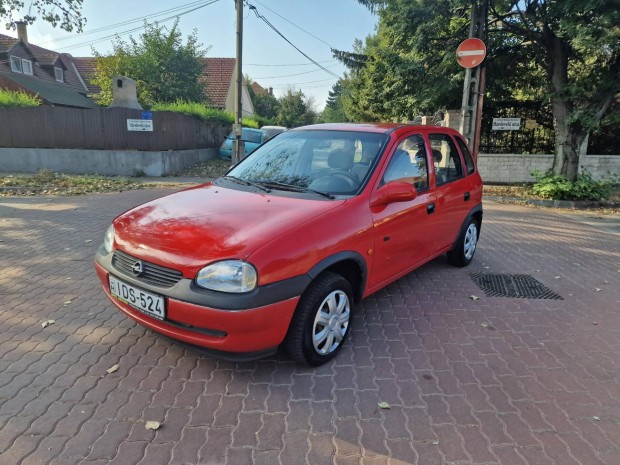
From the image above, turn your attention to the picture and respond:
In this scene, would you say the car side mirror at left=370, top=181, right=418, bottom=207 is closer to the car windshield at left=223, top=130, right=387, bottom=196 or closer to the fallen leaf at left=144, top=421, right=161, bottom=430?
the car windshield at left=223, top=130, right=387, bottom=196

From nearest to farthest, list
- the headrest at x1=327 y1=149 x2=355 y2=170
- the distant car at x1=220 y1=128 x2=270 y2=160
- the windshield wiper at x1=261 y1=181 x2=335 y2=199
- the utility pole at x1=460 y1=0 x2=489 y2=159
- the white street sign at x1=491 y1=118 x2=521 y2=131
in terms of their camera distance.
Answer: the windshield wiper at x1=261 y1=181 x2=335 y2=199 → the headrest at x1=327 y1=149 x2=355 y2=170 → the utility pole at x1=460 y1=0 x2=489 y2=159 → the white street sign at x1=491 y1=118 x2=521 y2=131 → the distant car at x1=220 y1=128 x2=270 y2=160

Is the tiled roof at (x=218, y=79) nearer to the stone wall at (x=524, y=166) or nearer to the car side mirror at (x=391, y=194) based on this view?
the stone wall at (x=524, y=166)

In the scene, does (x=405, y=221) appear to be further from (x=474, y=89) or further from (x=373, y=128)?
(x=474, y=89)

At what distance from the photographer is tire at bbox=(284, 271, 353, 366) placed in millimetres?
2748

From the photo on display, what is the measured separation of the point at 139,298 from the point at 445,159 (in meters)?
3.49

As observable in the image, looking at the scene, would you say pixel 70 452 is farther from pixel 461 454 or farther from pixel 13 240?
pixel 13 240

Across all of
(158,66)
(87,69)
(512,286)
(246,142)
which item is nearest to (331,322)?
(512,286)

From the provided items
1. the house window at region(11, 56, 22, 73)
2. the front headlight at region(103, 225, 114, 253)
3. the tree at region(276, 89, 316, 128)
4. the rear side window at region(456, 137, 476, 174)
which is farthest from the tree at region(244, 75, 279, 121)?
the front headlight at region(103, 225, 114, 253)

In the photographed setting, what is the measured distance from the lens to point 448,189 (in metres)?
4.42

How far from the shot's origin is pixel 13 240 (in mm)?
5941

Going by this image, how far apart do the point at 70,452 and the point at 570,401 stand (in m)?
3.06

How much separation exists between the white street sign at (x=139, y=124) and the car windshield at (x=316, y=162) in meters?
11.1

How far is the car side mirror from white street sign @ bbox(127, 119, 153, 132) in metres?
12.6

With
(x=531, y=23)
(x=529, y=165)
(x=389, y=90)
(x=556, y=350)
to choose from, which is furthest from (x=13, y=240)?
(x=529, y=165)
